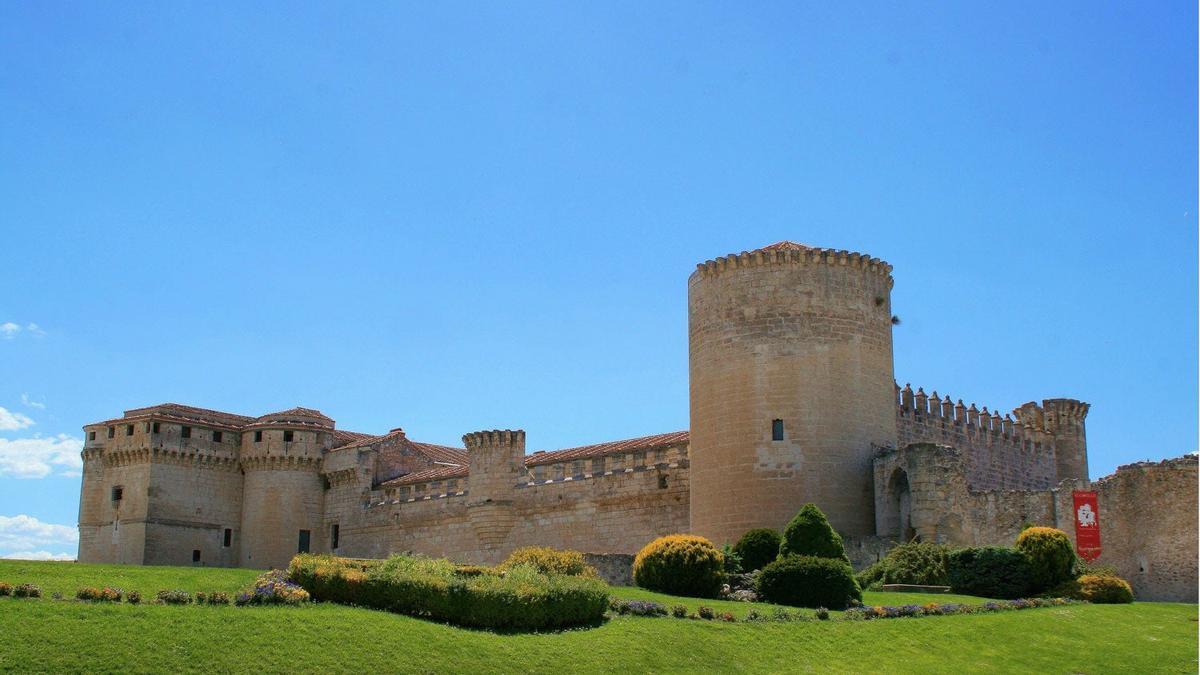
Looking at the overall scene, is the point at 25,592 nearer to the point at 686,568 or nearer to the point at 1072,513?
the point at 686,568

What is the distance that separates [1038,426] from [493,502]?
1911 cm

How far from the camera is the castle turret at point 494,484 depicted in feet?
141

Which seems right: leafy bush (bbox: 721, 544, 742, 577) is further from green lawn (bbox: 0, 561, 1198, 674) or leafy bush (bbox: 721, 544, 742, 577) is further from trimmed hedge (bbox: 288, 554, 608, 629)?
trimmed hedge (bbox: 288, 554, 608, 629)

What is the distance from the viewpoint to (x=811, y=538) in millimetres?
28594

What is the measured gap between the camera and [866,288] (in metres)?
34.6

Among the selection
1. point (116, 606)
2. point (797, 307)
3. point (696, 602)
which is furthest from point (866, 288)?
point (116, 606)

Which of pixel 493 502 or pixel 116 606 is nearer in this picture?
pixel 116 606

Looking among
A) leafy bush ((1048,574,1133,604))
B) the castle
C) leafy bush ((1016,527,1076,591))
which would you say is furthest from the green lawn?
the castle

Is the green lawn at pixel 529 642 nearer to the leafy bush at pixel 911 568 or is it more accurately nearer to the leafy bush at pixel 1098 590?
the leafy bush at pixel 1098 590

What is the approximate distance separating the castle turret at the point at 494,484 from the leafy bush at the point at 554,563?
14.2m

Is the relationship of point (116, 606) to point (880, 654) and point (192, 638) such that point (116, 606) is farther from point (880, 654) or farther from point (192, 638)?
point (880, 654)

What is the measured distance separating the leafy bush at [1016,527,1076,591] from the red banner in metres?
2.55

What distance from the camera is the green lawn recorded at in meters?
18.8

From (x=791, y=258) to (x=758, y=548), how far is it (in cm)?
796
